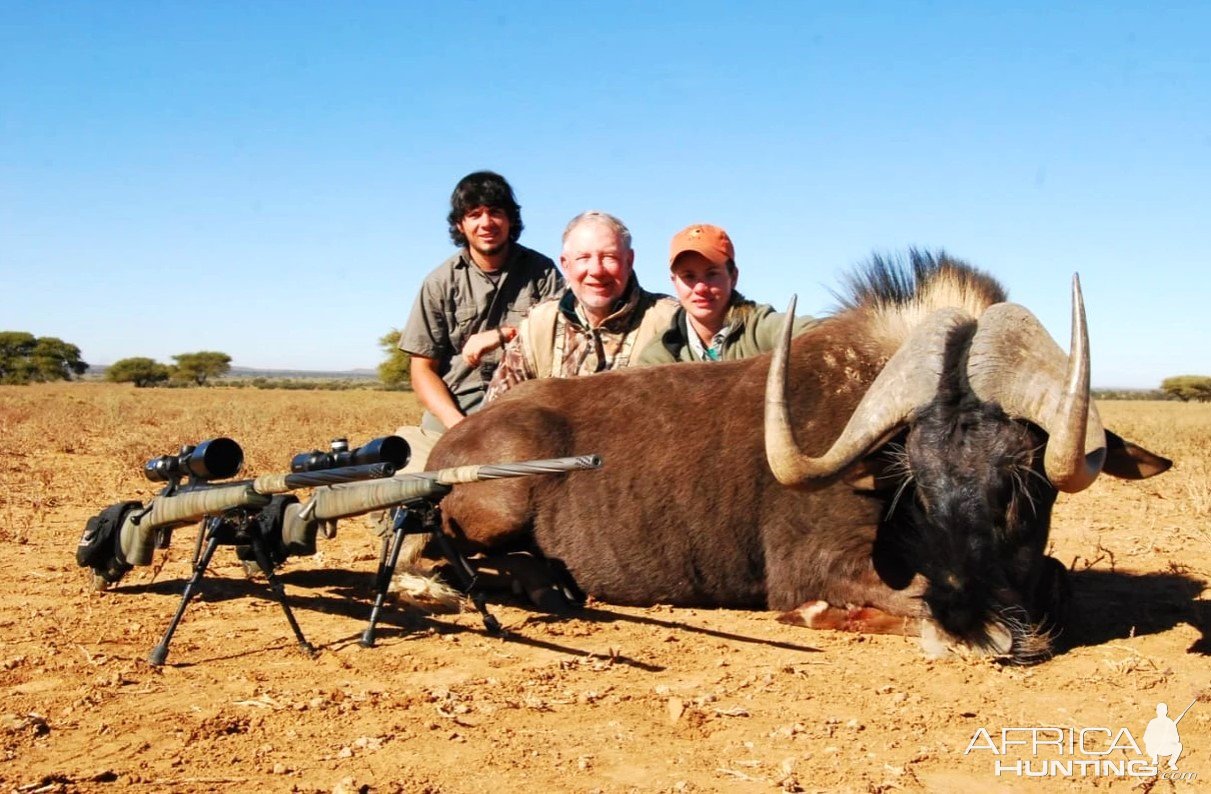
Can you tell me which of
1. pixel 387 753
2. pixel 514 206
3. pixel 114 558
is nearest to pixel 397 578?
pixel 114 558

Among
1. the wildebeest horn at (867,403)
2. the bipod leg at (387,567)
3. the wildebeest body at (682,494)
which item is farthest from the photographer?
the wildebeest body at (682,494)

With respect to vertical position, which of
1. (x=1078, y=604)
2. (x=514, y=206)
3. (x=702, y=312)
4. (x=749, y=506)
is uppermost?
(x=514, y=206)

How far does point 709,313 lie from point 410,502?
264 cm

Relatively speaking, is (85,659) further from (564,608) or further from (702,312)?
(702,312)

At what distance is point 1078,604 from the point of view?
4660 mm

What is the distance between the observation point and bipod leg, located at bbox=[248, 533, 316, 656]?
386 cm

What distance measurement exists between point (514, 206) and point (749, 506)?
10.5ft

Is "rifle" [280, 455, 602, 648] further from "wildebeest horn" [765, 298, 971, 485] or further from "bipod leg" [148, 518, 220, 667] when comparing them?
"wildebeest horn" [765, 298, 971, 485]

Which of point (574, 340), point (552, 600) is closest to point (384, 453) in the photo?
point (552, 600)

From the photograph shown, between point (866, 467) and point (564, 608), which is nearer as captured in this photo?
point (866, 467)

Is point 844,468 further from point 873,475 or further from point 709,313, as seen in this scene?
point 709,313

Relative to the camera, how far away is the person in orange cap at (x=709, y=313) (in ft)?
18.6

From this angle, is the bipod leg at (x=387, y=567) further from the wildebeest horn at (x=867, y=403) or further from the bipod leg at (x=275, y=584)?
the wildebeest horn at (x=867, y=403)

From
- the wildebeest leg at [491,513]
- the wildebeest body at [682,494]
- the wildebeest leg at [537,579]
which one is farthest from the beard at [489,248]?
the wildebeest leg at [537,579]
